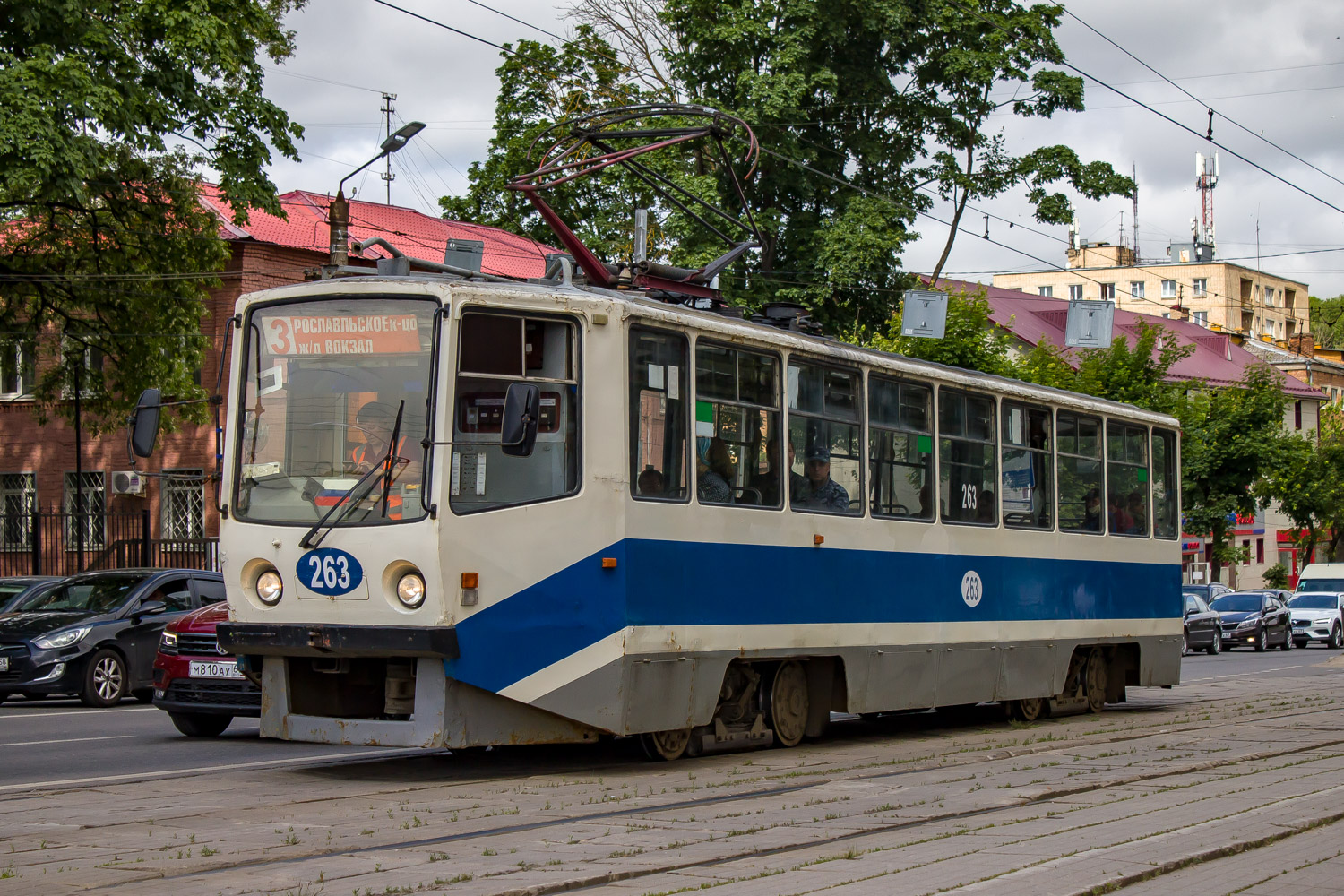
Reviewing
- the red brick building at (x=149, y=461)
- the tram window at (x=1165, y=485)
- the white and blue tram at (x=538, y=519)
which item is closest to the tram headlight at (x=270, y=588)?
the white and blue tram at (x=538, y=519)

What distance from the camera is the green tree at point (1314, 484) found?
47281 mm

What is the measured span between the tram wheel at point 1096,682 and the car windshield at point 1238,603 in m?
23.8

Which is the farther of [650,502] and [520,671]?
[650,502]

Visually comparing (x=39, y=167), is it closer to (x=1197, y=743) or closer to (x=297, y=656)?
(x=297, y=656)

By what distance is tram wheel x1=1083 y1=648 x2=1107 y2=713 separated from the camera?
17172 mm

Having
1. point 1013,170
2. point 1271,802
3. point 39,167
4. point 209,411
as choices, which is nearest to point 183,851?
point 1271,802

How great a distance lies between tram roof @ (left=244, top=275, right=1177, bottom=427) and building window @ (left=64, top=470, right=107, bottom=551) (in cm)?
2746

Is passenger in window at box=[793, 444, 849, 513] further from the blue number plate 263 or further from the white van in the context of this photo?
the white van

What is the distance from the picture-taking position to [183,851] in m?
7.60

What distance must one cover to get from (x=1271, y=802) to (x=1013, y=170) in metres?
28.6

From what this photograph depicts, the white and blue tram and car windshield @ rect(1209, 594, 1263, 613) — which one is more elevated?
the white and blue tram

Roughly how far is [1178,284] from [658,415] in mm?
93380

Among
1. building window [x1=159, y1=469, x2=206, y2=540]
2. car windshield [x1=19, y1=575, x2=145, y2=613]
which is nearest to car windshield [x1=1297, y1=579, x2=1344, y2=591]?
building window [x1=159, y1=469, x2=206, y2=540]

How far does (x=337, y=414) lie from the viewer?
1030 cm
